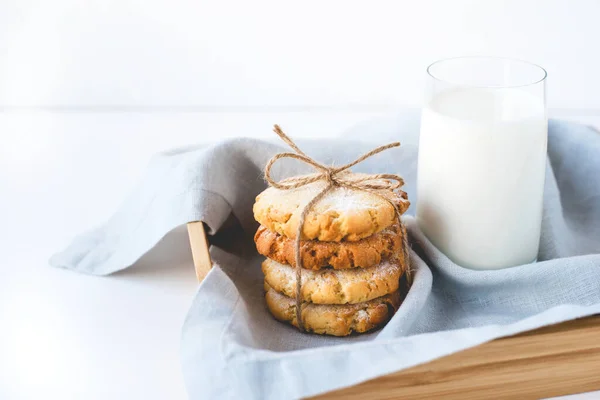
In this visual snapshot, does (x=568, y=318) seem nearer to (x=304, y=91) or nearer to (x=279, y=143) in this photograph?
(x=279, y=143)

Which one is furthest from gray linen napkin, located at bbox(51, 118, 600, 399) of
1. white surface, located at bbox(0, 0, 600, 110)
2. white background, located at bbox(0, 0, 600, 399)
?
white surface, located at bbox(0, 0, 600, 110)

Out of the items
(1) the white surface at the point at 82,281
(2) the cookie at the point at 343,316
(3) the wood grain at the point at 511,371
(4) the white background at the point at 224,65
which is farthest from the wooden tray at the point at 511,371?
(4) the white background at the point at 224,65

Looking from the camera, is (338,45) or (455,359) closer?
(455,359)

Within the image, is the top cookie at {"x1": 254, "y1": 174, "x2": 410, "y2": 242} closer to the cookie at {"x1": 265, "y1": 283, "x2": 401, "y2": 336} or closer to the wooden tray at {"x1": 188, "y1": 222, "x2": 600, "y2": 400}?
the cookie at {"x1": 265, "y1": 283, "x2": 401, "y2": 336}

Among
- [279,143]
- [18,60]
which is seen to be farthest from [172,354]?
[18,60]

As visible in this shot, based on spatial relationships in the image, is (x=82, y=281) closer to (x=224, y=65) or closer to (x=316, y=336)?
(x=316, y=336)

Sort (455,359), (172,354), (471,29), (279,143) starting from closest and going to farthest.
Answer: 1. (455,359)
2. (172,354)
3. (279,143)
4. (471,29)
